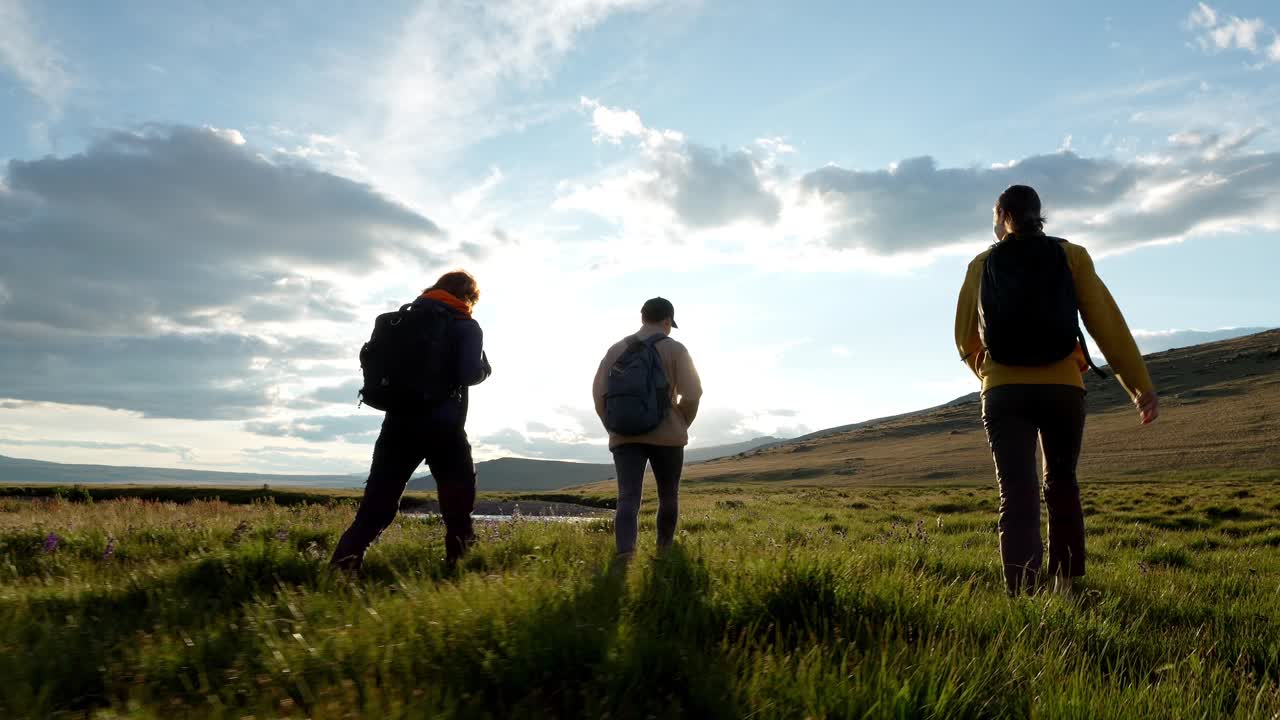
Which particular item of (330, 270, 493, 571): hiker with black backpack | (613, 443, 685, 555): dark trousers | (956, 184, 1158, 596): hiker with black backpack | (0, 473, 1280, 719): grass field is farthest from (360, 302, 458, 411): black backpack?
(956, 184, 1158, 596): hiker with black backpack

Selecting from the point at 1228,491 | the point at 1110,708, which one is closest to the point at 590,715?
the point at 1110,708

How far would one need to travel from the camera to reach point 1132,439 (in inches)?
2613

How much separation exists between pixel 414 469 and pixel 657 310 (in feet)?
7.72

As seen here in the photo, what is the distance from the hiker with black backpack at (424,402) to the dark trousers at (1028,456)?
360 cm

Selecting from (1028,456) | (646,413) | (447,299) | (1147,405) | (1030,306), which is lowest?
(1028,456)

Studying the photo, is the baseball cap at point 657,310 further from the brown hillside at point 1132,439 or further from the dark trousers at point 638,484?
the brown hillside at point 1132,439

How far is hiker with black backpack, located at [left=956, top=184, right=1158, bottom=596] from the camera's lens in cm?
448

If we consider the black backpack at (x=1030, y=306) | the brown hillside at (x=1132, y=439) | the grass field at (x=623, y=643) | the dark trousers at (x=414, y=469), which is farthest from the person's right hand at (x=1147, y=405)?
the brown hillside at (x=1132, y=439)

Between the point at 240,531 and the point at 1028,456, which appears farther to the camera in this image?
the point at 240,531

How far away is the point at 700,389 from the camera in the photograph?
6.34 metres

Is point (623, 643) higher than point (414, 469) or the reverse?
the reverse

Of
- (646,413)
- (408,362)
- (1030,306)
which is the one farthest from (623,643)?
(408,362)

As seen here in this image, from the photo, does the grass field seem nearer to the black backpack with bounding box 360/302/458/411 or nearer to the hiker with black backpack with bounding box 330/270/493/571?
the hiker with black backpack with bounding box 330/270/493/571

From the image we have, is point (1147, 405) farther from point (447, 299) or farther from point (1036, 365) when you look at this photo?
point (447, 299)
